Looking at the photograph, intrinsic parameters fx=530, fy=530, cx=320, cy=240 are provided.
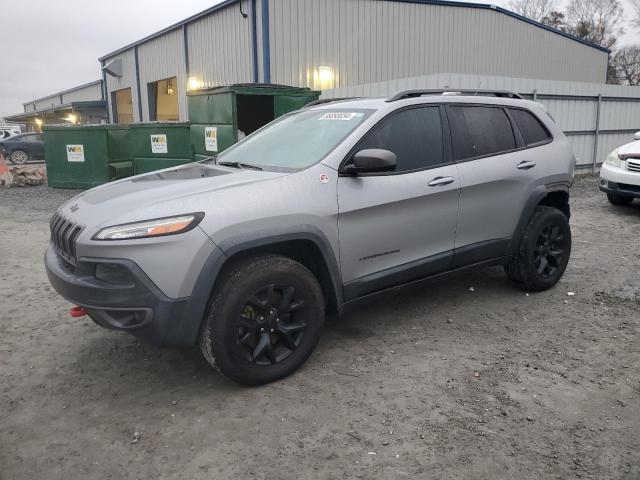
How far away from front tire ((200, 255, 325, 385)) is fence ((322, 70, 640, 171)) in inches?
326

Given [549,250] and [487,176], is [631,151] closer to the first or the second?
[549,250]

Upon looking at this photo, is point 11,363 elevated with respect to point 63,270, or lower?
lower

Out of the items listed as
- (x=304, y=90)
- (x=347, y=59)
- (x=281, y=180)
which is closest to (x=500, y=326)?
(x=281, y=180)

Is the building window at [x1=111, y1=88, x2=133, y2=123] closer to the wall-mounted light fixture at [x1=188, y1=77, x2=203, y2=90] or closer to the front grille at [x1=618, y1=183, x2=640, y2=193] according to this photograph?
the wall-mounted light fixture at [x1=188, y1=77, x2=203, y2=90]

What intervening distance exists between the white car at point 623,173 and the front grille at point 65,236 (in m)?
8.00

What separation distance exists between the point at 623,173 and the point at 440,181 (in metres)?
5.88

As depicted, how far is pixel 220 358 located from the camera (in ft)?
9.77

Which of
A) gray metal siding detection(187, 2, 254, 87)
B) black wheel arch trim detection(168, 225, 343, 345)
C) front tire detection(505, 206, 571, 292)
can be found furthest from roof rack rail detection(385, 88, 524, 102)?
gray metal siding detection(187, 2, 254, 87)

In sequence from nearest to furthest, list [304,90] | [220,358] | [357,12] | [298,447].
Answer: [298,447]
[220,358]
[304,90]
[357,12]

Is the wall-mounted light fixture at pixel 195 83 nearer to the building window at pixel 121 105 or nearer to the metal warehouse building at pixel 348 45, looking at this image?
the metal warehouse building at pixel 348 45

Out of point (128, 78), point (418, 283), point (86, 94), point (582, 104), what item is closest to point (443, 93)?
point (418, 283)

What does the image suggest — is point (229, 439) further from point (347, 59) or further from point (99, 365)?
point (347, 59)

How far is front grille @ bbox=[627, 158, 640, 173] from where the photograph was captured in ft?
26.5

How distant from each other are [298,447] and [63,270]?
5.54 feet
